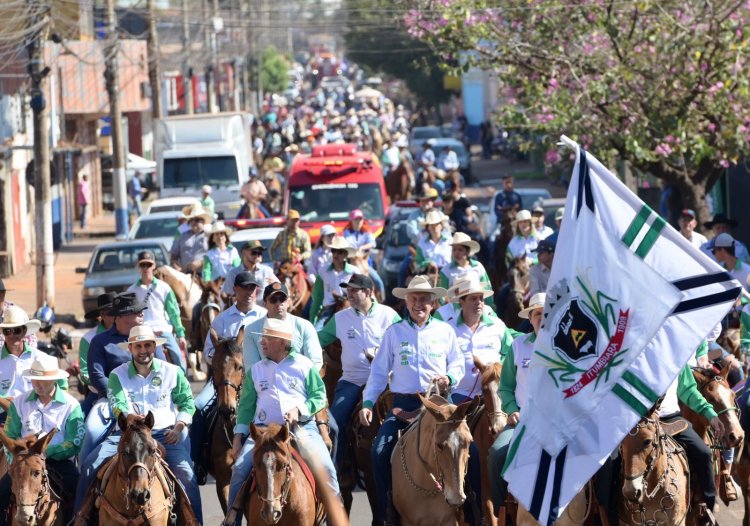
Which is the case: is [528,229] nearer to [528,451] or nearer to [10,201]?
[528,451]

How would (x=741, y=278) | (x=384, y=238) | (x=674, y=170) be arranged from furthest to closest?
(x=384, y=238) < (x=674, y=170) < (x=741, y=278)

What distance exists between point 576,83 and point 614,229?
45.1 ft

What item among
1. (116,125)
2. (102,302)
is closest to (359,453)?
(102,302)

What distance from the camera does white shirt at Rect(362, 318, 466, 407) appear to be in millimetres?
11711

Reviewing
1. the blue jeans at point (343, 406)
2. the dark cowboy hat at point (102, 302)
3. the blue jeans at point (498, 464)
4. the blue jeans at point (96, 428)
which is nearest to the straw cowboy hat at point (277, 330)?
the blue jeans at point (96, 428)

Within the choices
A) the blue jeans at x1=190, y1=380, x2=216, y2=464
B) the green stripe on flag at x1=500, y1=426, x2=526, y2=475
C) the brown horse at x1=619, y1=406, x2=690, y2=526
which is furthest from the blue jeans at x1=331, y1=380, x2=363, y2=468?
the green stripe on flag at x1=500, y1=426, x2=526, y2=475

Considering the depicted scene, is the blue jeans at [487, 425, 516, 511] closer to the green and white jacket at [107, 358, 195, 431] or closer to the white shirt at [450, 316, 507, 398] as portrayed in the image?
the white shirt at [450, 316, 507, 398]

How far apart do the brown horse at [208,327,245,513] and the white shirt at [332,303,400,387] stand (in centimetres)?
96

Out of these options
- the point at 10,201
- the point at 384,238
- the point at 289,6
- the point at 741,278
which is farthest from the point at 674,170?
the point at 289,6

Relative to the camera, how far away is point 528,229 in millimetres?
21266

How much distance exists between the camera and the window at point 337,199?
27.1 m

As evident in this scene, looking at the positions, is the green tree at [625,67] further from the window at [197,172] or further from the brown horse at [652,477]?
the window at [197,172]

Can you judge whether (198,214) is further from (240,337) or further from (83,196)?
(83,196)

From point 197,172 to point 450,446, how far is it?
92.7 feet
